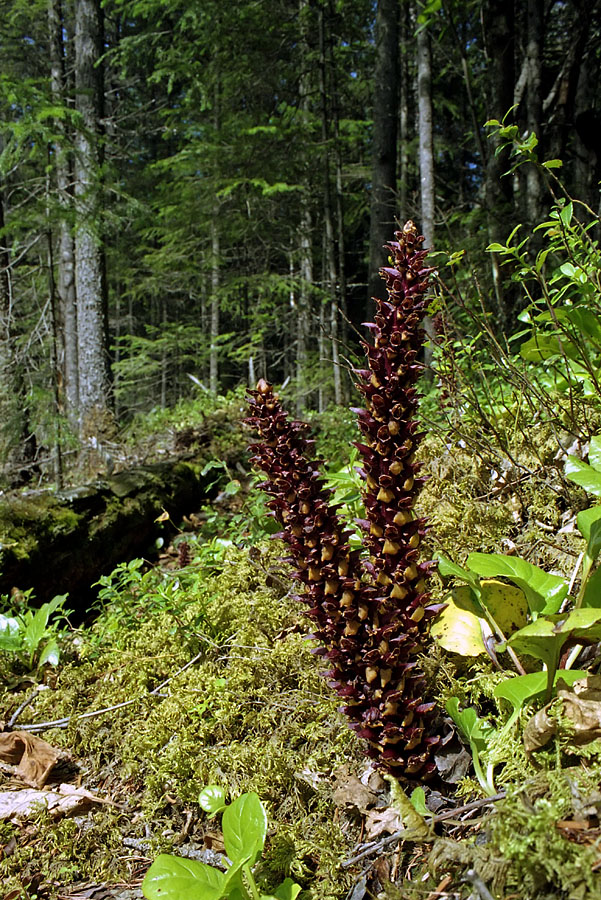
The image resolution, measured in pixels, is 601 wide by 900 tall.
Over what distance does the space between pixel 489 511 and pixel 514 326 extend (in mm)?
3467

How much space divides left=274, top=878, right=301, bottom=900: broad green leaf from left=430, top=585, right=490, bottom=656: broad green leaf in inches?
28.5

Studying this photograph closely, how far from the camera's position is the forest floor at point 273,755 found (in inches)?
41.7

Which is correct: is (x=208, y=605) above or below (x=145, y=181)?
below

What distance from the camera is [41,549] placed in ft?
11.9

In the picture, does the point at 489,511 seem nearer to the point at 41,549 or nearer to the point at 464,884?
the point at 464,884

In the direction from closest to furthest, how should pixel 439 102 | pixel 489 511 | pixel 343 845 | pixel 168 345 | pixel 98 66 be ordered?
pixel 343 845 < pixel 489 511 < pixel 98 66 < pixel 439 102 < pixel 168 345

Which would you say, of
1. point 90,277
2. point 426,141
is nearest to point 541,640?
point 426,141

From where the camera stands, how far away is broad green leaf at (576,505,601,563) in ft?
4.22

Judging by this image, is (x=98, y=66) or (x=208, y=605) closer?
(x=208, y=605)

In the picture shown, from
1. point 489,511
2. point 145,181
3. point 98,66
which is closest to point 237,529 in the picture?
point 489,511

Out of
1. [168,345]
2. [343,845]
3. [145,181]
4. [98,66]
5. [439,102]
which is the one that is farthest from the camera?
[145,181]

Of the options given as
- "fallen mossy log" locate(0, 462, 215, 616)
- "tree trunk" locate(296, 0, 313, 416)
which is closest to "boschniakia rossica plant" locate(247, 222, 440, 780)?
"fallen mossy log" locate(0, 462, 215, 616)

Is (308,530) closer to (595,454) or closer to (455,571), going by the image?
(455,571)

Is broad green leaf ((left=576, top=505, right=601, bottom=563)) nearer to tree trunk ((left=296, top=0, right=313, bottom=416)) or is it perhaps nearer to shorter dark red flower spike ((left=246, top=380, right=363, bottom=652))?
shorter dark red flower spike ((left=246, top=380, right=363, bottom=652))
